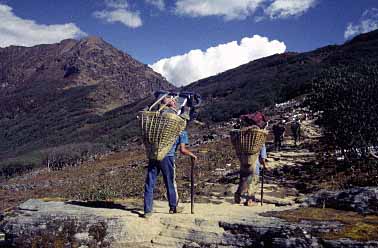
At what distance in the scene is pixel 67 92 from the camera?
432ft

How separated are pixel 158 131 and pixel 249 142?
6.14 feet

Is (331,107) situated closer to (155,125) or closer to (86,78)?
(155,125)

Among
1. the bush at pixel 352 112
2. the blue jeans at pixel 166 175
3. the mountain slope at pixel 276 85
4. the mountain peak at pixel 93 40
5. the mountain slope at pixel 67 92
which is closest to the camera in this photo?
the blue jeans at pixel 166 175

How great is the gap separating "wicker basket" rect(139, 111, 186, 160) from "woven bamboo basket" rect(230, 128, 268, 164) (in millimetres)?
1481

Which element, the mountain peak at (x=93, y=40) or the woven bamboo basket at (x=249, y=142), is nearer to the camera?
the woven bamboo basket at (x=249, y=142)

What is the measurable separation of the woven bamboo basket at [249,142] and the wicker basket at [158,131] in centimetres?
148

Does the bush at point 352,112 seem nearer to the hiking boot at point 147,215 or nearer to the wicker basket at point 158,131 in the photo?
the wicker basket at point 158,131

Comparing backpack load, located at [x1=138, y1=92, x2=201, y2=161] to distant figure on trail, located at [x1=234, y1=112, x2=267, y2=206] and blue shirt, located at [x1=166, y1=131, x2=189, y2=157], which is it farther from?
distant figure on trail, located at [x1=234, y1=112, x2=267, y2=206]

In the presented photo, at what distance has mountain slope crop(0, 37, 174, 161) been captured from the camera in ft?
284

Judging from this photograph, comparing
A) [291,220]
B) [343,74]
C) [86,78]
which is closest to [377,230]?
[291,220]

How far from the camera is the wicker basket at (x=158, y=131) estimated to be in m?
7.68

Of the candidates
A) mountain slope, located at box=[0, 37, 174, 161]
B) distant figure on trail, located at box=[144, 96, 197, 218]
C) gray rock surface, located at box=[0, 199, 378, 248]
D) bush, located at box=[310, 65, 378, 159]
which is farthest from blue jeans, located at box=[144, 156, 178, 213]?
mountain slope, located at box=[0, 37, 174, 161]

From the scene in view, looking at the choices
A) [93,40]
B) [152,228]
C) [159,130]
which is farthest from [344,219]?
[93,40]

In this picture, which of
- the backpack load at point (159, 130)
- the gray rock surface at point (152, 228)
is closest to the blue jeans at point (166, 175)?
the backpack load at point (159, 130)
